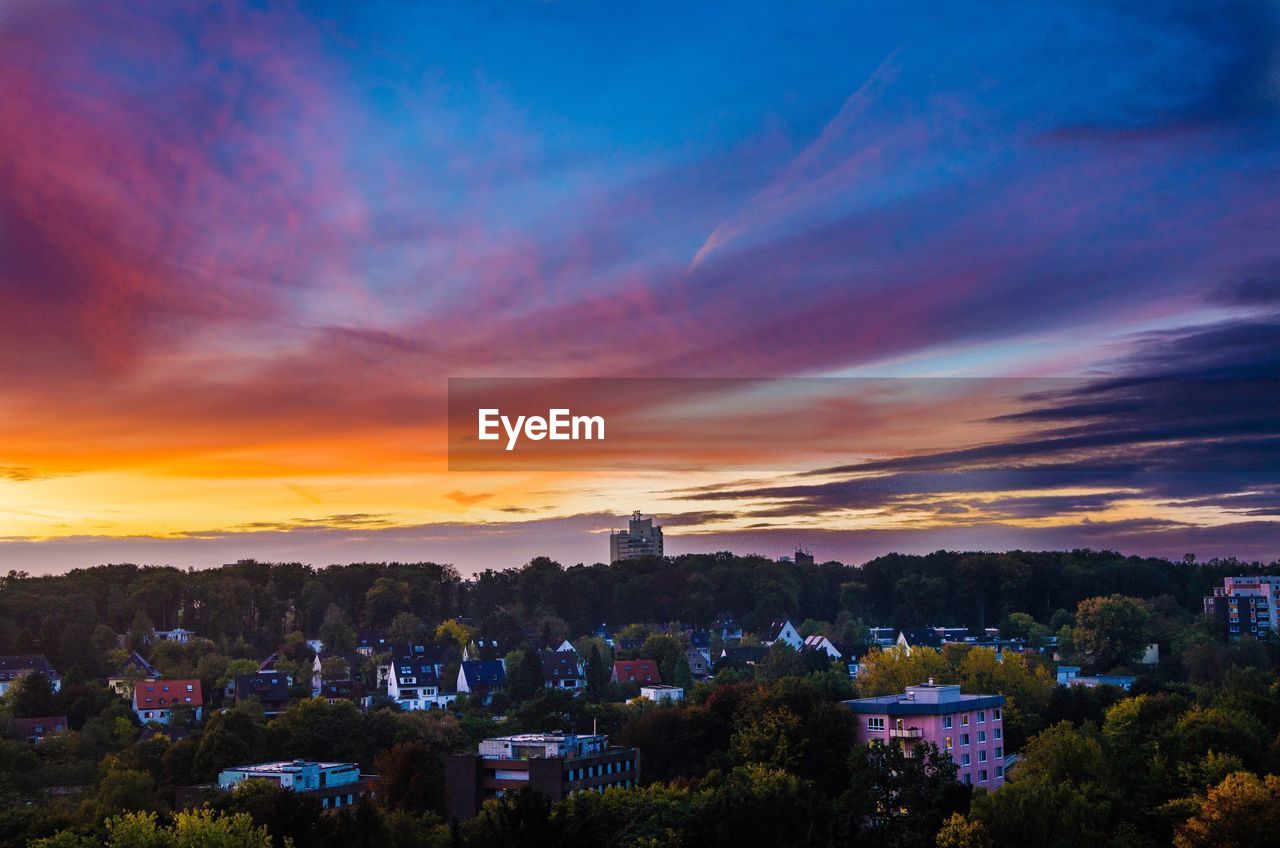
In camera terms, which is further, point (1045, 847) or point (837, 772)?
point (837, 772)

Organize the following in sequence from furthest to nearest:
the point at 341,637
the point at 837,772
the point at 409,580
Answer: the point at 409,580 < the point at 341,637 < the point at 837,772

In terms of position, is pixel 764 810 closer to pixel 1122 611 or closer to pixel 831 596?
pixel 1122 611

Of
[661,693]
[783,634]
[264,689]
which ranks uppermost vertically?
[783,634]

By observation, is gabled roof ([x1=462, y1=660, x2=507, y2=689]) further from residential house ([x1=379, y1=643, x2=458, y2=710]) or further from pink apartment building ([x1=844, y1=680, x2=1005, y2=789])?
pink apartment building ([x1=844, y1=680, x2=1005, y2=789])

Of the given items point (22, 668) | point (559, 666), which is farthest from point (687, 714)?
point (22, 668)

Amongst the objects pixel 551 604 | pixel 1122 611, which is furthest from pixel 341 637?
pixel 1122 611

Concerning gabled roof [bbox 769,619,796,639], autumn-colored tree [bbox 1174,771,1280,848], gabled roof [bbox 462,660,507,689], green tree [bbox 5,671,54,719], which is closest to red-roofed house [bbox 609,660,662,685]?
gabled roof [bbox 462,660,507,689]

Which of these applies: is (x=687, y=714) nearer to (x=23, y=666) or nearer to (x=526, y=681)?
(x=526, y=681)

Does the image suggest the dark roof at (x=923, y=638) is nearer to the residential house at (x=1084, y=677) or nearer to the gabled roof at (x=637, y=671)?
the residential house at (x=1084, y=677)
